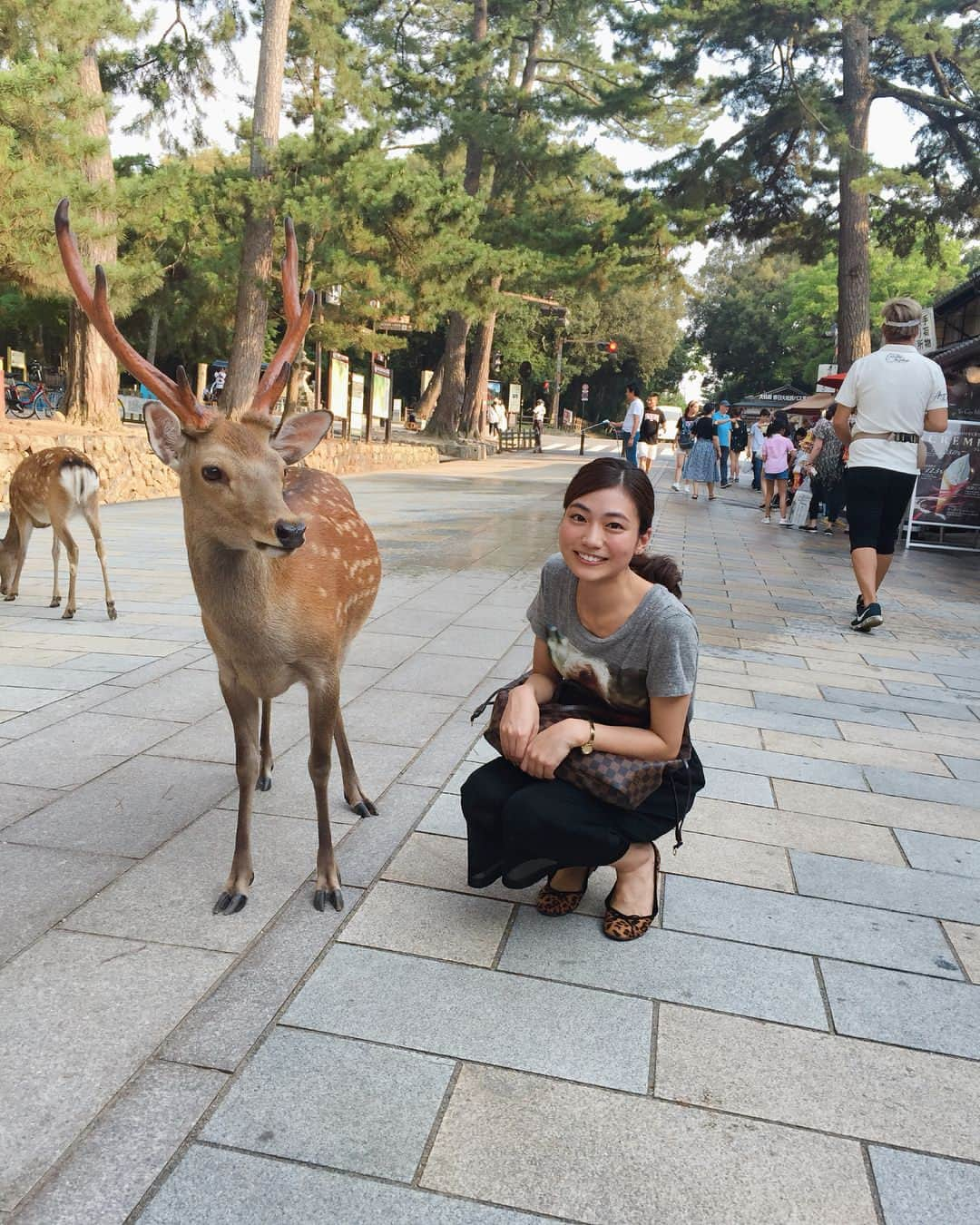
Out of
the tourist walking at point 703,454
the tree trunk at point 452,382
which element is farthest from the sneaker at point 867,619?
the tree trunk at point 452,382

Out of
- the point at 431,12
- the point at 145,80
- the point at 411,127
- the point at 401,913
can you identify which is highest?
the point at 431,12

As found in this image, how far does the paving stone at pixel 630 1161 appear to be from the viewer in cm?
171

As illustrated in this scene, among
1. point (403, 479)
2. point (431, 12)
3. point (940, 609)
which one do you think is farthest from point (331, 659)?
point (431, 12)

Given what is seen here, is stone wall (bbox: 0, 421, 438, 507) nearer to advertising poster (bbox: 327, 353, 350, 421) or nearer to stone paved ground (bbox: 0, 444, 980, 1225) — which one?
advertising poster (bbox: 327, 353, 350, 421)

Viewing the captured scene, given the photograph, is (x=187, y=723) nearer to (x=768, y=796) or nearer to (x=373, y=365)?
(x=768, y=796)

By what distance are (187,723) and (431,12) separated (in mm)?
28568

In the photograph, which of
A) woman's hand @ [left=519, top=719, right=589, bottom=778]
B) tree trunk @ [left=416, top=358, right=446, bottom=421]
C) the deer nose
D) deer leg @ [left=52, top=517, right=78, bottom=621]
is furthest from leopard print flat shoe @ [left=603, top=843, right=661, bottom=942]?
tree trunk @ [left=416, top=358, right=446, bottom=421]

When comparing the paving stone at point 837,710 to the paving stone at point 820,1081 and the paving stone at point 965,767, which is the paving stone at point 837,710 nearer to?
the paving stone at point 965,767

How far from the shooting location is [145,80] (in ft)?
55.9

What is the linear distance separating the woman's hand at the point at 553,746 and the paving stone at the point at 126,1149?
1010 mm

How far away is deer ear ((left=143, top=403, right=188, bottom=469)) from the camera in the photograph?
8.27 ft

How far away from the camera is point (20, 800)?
3340mm

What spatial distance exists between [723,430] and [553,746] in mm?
19078

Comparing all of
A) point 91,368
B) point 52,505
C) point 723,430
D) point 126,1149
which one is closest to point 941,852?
point 126,1149
